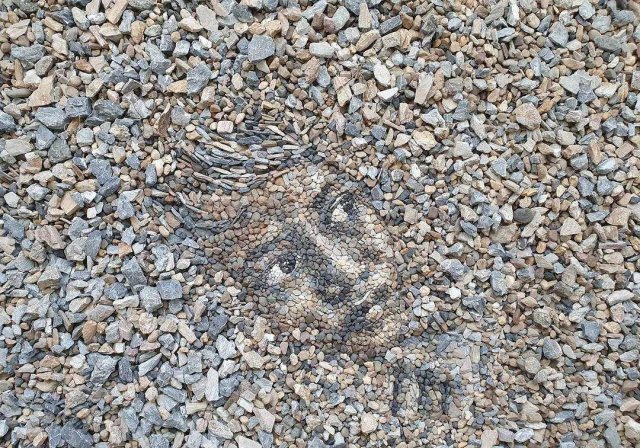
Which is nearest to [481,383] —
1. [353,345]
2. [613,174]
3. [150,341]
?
[353,345]

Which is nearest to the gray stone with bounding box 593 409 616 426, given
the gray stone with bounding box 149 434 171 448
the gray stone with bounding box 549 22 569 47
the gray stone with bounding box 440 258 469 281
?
the gray stone with bounding box 440 258 469 281

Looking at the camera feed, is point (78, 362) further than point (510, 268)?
No

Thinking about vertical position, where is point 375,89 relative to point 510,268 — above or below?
above

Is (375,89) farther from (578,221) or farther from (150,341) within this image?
(150,341)

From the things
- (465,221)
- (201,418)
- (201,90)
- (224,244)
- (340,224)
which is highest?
(201,90)
